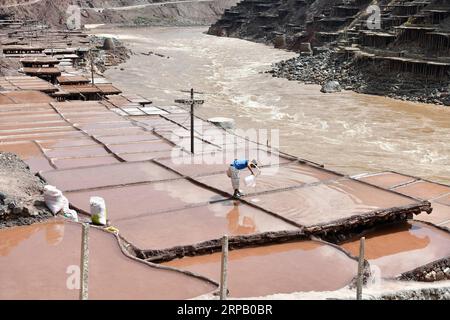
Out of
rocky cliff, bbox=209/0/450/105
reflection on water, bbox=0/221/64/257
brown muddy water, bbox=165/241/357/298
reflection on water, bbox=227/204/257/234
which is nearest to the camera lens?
brown muddy water, bbox=165/241/357/298

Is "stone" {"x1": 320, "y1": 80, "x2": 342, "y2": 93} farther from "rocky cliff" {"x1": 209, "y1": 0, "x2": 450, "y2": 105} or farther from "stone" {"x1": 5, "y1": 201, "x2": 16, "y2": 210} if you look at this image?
"stone" {"x1": 5, "y1": 201, "x2": 16, "y2": 210}

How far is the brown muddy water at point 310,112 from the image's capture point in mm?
18828

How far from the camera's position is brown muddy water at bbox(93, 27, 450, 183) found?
18.8 meters

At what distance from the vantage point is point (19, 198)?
829 cm

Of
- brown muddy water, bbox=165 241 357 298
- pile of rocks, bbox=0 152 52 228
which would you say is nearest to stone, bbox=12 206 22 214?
pile of rocks, bbox=0 152 52 228

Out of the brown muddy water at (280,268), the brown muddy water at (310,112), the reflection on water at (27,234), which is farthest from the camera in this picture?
the brown muddy water at (310,112)

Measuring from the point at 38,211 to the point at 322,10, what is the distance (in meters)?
53.2

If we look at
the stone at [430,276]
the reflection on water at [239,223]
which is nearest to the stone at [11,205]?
the reflection on water at [239,223]

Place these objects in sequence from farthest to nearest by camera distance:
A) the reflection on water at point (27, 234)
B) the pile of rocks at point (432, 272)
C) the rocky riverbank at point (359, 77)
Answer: the rocky riverbank at point (359, 77), the pile of rocks at point (432, 272), the reflection on water at point (27, 234)

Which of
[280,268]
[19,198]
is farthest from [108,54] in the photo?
[280,268]

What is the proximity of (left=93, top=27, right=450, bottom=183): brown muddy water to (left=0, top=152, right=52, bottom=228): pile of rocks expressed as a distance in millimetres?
10511

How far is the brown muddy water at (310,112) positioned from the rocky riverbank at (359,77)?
919mm

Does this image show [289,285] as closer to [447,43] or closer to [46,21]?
[447,43]

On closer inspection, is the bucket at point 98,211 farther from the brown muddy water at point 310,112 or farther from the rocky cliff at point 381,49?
the rocky cliff at point 381,49
